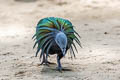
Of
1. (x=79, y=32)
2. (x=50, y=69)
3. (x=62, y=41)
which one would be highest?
(x=79, y=32)

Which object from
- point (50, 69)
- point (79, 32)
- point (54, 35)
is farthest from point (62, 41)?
point (79, 32)

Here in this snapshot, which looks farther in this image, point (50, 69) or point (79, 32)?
point (79, 32)

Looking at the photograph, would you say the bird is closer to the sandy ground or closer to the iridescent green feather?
the iridescent green feather

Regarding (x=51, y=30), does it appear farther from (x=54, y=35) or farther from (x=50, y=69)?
(x=50, y=69)

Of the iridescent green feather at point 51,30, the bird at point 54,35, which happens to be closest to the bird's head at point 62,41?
the bird at point 54,35

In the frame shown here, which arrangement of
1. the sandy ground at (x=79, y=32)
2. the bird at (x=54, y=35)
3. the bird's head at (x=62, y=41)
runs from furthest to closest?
the sandy ground at (x=79, y=32) → the bird at (x=54, y=35) → the bird's head at (x=62, y=41)

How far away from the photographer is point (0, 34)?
24.3ft

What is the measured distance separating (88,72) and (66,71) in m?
0.31

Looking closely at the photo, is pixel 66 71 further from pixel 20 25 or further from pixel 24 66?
pixel 20 25

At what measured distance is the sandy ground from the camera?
4840 millimetres

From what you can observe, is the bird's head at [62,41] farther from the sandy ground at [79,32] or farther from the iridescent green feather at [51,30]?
the sandy ground at [79,32]

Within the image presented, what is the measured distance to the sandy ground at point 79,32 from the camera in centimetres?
484

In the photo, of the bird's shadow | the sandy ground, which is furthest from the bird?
the sandy ground

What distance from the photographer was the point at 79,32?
7.38 meters
